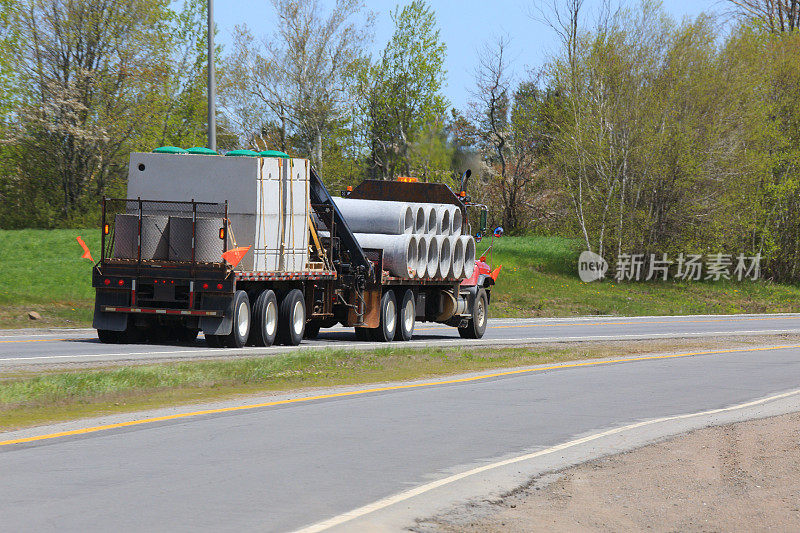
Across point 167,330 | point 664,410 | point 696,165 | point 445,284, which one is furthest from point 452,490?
point 696,165

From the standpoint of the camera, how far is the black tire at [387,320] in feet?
83.9

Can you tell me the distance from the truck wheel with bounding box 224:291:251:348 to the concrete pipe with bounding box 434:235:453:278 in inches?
259

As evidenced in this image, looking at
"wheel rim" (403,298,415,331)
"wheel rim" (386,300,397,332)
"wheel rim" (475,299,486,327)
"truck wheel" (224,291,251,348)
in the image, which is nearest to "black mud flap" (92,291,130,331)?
"truck wheel" (224,291,251,348)

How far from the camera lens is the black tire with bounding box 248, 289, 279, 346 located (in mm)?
22062

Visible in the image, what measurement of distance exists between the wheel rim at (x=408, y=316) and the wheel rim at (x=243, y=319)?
5.55 m

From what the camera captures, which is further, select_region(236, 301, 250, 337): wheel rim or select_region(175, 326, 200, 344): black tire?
select_region(175, 326, 200, 344): black tire

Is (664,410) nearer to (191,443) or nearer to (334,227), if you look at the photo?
(191,443)

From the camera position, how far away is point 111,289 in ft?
70.3

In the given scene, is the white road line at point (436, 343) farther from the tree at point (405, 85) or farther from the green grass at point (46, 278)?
the tree at point (405, 85)

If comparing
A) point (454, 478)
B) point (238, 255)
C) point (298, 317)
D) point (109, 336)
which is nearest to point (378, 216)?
point (298, 317)

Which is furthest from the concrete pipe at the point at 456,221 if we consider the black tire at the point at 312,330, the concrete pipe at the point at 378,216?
the black tire at the point at 312,330

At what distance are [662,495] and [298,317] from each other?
1524 centimetres

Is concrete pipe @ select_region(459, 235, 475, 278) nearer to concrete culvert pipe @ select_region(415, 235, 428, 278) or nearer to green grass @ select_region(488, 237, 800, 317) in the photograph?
concrete culvert pipe @ select_region(415, 235, 428, 278)

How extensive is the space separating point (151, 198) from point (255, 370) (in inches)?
259
